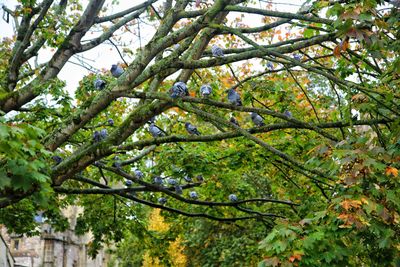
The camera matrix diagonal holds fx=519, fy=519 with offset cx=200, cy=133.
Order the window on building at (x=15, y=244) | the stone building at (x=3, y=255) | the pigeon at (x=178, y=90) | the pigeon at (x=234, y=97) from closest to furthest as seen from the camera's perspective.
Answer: the pigeon at (x=178, y=90) < the pigeon at (x=234, y=97) < the stone building at (x=3, y=255) < the window on building at (x=15, y=244)

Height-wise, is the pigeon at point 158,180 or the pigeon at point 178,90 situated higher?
the pigeon at point 158,180

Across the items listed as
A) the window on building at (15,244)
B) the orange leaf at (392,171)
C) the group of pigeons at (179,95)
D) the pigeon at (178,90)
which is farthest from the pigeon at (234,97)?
the window on building at (15,244)

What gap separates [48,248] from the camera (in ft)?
87.9

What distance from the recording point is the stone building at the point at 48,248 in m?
24.3

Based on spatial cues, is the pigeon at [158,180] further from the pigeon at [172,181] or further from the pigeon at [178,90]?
the pigeon at [178,90]

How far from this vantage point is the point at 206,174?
7645 millimetres

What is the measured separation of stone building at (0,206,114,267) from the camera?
24.3 metres

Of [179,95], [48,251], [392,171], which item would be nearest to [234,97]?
[179,95]

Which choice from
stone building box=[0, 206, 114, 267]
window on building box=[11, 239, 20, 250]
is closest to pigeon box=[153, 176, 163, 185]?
stone building box=[0, 206, 114, 267]

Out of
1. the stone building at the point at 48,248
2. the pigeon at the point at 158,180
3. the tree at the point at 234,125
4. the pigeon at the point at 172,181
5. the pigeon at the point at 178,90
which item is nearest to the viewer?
the tree at the point at 234,125

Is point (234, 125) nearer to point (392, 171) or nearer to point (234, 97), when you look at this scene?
point (234, 97)

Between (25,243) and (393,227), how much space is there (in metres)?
23.7

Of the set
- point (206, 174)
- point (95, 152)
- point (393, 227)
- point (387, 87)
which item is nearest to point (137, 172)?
point (206, 174)

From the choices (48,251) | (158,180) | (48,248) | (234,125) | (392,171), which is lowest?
(392,171)
